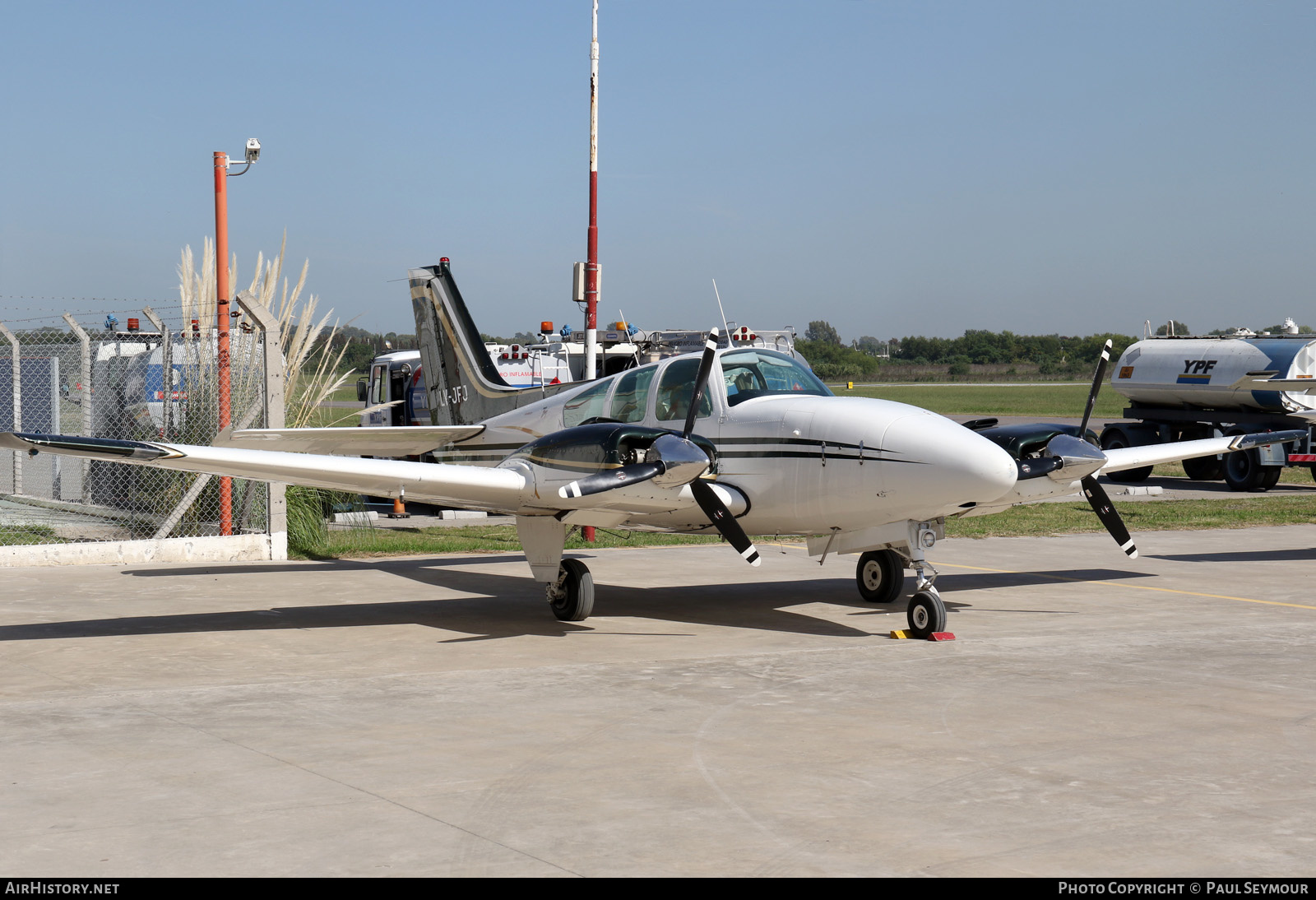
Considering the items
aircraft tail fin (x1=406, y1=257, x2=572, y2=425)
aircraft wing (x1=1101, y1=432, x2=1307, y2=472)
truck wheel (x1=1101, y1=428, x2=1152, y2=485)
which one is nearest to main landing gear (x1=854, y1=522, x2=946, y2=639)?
aircraft wing (x1=1101, y1=432, x2=1307, y2=472)

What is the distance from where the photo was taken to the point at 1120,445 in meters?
29.0

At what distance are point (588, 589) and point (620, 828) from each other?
5.99m

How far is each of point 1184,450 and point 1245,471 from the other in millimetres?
14466

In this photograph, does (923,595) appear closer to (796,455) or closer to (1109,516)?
(796,455)

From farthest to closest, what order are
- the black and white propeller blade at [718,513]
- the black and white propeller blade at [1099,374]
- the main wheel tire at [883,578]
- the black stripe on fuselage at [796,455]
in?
the main wheel tire at [883,578] < the black and white propeller blade at [1099,374] < the black and white propeller blade at [718,513] < the black stripe on fuselage at [796,455]

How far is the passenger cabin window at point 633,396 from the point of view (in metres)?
11.7

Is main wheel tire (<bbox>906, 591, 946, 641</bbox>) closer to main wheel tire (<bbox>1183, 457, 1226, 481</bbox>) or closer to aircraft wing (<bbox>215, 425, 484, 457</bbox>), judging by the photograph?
aircraft wing (<bbox>215, 425, 484, 457</bbox>)

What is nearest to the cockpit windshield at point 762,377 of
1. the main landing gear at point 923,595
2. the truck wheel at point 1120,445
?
the main landing gear at point 923,595

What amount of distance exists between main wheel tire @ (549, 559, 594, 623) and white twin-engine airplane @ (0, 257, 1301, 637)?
0.01m

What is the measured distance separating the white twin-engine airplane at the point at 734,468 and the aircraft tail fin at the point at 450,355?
253cm

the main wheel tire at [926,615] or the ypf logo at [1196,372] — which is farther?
the ypf logo at [1196,372]

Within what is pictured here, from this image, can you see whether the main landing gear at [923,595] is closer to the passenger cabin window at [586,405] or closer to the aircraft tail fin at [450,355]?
the passenger cabin window at [586,405]

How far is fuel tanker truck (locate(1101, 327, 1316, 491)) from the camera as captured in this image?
2559 centimetres

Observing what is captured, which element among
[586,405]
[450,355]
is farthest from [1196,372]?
A: [586,405]
